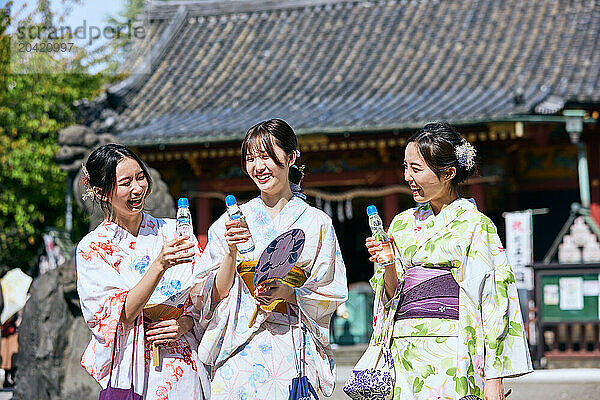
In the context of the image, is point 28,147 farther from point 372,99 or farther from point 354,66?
point 372,99

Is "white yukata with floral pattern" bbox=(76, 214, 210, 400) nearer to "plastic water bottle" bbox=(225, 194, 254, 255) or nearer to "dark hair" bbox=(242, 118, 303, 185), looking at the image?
"plastic water bottle" bbox=(225, 194, 254, 255)

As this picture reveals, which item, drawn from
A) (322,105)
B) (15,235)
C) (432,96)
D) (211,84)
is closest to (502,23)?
(432,96)

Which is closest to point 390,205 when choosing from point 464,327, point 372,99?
point 372,99

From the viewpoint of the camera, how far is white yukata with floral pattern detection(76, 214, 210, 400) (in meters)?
3.59

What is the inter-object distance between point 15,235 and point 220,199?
6.29 metres

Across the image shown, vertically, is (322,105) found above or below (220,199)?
above

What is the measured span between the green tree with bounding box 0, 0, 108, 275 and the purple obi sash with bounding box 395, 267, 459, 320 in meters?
15.0

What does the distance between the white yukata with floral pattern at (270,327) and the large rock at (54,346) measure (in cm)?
325

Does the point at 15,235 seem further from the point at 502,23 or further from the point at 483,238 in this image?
the point at 483,238

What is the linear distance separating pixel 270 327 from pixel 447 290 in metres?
0.76

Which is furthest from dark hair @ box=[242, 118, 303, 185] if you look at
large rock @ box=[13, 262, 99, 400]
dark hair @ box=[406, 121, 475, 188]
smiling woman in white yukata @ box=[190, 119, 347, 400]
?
large rock @ box=[13, 262, 99, 400]

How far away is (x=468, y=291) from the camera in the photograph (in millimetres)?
3584

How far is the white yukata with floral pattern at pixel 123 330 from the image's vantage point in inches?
141

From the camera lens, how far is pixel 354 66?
15.4m
